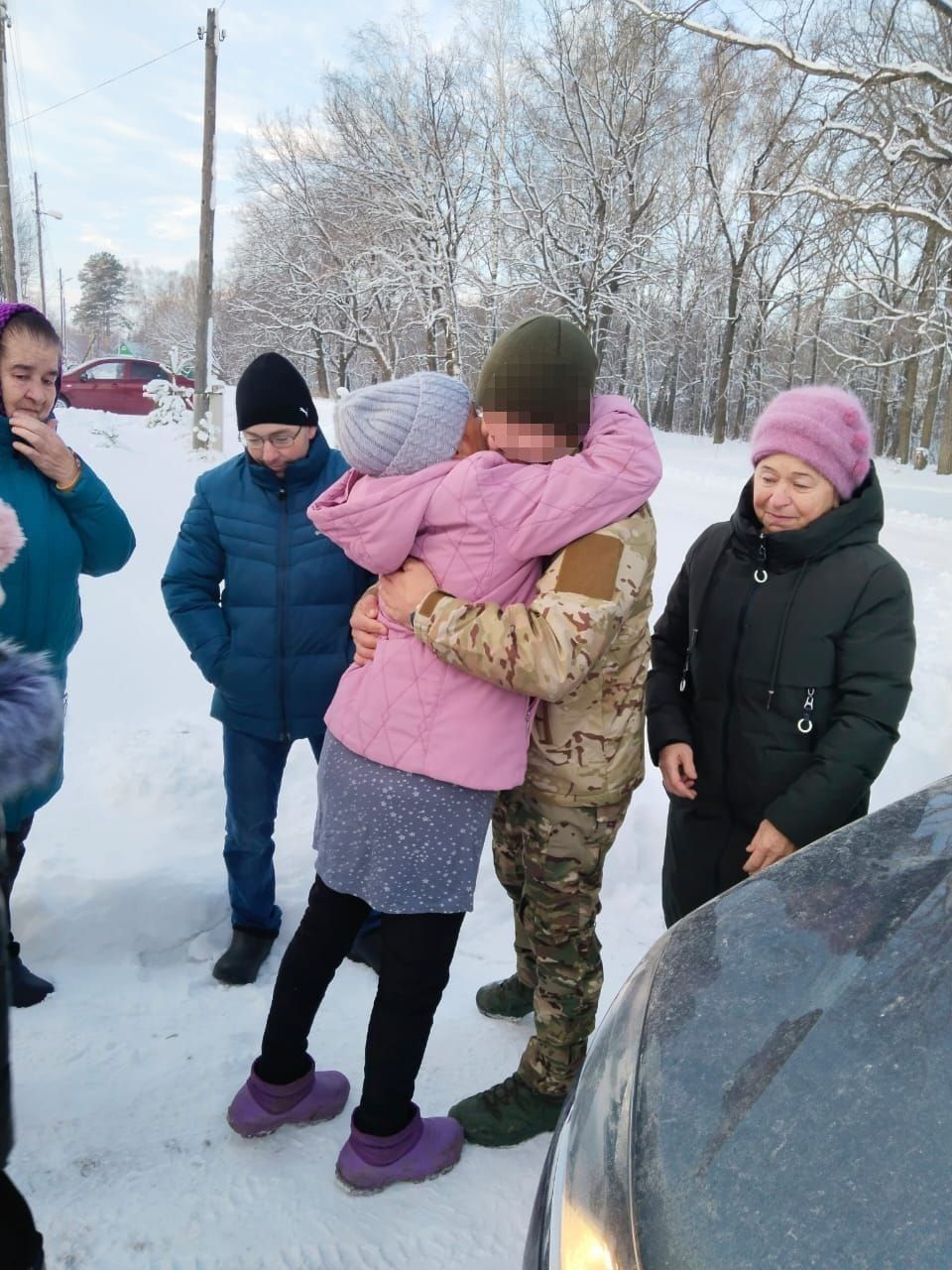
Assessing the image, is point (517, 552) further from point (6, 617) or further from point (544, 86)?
point (544, 86)

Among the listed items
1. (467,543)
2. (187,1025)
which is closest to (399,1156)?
(187,1025)

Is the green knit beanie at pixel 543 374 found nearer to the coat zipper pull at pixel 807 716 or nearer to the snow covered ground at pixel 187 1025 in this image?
the coat zipper pull at pixel 807 716

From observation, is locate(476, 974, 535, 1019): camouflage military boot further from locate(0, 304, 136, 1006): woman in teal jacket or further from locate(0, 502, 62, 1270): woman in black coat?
locate(0, 502, 62, 1270): woman in black coat

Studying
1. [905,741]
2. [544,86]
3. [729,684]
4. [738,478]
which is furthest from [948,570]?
[544,86]

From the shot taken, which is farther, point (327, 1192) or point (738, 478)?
point (738, 478)

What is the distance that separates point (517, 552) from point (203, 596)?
1387mm

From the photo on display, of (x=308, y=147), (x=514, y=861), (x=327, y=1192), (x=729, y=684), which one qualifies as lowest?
(x=327, y=1192)

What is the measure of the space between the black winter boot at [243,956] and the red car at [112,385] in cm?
2160

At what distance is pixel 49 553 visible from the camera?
93.8 inches

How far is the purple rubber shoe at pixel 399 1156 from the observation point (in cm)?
191

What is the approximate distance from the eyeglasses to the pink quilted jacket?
29.9 inches

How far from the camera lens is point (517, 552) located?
1743 millimetres

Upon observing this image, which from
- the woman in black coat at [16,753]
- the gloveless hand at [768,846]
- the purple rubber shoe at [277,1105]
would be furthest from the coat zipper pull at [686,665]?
the woman in black coat at [16,753]

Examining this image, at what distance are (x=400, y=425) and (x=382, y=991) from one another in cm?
→ 122
